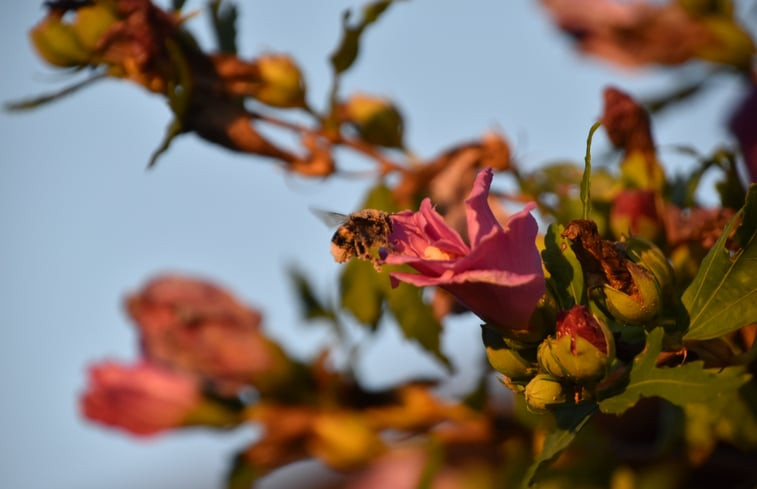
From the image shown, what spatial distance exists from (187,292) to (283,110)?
1.09 ft

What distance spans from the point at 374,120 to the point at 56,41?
0.50 metres

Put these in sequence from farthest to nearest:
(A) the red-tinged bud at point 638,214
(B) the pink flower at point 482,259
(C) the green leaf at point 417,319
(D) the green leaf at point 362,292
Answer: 1. (D) the green leaf at point 362,292
2. (C) the green leaf at point 417,319
3. (A) the red-tinged bud at point 638,214
4. (B) the pink flower at point 482,259

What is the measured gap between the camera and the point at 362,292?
159 centimetres

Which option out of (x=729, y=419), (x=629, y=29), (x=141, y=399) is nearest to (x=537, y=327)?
(x=729, y=419)

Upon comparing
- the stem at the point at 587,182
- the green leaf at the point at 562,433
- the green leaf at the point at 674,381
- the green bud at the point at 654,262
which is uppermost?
the stem at the point at 587,182

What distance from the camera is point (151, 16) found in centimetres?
134

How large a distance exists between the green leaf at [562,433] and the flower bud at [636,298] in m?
0.09

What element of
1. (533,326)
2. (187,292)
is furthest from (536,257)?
(187,292)

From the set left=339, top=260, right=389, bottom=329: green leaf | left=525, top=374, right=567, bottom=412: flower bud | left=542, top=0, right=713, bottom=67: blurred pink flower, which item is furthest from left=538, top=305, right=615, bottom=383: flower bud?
left=542, top=0, right=713, bottom=67: blurred pink flower

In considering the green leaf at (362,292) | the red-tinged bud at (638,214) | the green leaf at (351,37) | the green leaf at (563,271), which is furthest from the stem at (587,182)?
the green leaf at (362,292)

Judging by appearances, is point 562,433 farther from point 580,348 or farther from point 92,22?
point 92,22

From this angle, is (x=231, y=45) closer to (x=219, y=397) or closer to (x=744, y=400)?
(x=219, y=397)

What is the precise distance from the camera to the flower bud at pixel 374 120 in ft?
5.28

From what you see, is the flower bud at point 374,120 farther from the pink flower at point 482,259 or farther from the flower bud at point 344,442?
the pink flower at point 482,259
